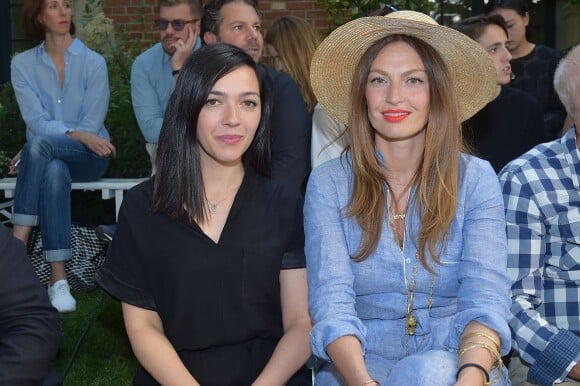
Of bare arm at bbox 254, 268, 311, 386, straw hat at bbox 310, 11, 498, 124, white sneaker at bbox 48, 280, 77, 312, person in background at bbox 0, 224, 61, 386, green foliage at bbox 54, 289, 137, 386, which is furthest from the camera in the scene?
white sneaker at bbox 48, 280, 77, 312

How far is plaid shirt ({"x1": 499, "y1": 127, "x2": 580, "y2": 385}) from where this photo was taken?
3258mm

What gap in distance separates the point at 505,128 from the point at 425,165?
1.84 m

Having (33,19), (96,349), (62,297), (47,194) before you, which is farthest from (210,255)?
(33,19)

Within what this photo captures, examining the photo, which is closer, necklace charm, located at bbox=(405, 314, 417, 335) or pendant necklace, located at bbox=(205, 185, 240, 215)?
necklace charm, located at bbox=(405, 314, 417, 335)

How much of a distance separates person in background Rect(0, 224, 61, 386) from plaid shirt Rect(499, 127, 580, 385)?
5.13ft

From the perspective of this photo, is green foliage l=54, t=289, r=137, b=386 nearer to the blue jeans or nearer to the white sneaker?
the white sneaker

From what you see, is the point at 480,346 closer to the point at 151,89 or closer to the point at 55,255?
the point at 55,255

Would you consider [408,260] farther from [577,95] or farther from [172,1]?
[172,1]

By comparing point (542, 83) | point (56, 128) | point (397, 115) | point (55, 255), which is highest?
point (397, 115)

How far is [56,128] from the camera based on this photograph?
6.11 meters

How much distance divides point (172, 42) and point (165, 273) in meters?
3.09

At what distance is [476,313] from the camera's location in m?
2.93

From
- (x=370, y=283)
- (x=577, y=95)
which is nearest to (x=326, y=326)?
(x=370, y=283)

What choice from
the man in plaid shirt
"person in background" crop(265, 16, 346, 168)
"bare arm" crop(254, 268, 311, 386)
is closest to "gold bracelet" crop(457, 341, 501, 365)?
the man in plaid shirt
